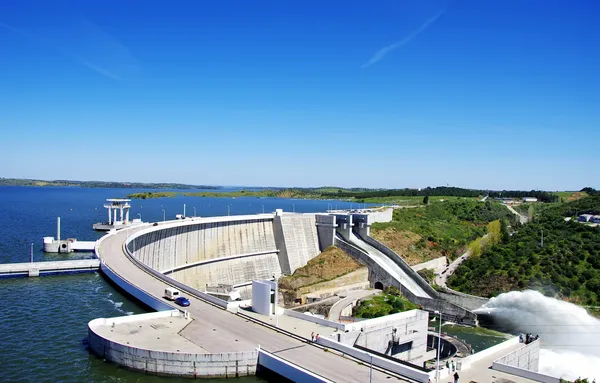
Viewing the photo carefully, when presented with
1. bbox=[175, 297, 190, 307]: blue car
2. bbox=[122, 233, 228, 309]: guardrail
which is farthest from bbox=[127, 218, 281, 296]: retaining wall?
bbox=[175, 297, 190, 307]: blue car

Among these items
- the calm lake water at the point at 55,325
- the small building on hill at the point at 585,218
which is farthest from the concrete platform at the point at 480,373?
the small building on hill at the point at 585,218

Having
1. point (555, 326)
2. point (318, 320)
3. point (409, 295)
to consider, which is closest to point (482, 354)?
point (318, 320)

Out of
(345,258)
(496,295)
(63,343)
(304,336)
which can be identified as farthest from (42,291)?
(496,295)

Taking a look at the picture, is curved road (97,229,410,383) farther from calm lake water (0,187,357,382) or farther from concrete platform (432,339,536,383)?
concrete platform (432,339,536,383)

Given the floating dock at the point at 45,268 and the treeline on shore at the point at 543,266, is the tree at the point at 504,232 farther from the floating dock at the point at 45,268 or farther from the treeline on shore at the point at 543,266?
the floating dock at the point at 45,268

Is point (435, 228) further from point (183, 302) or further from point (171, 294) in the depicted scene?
point (183, 302)
